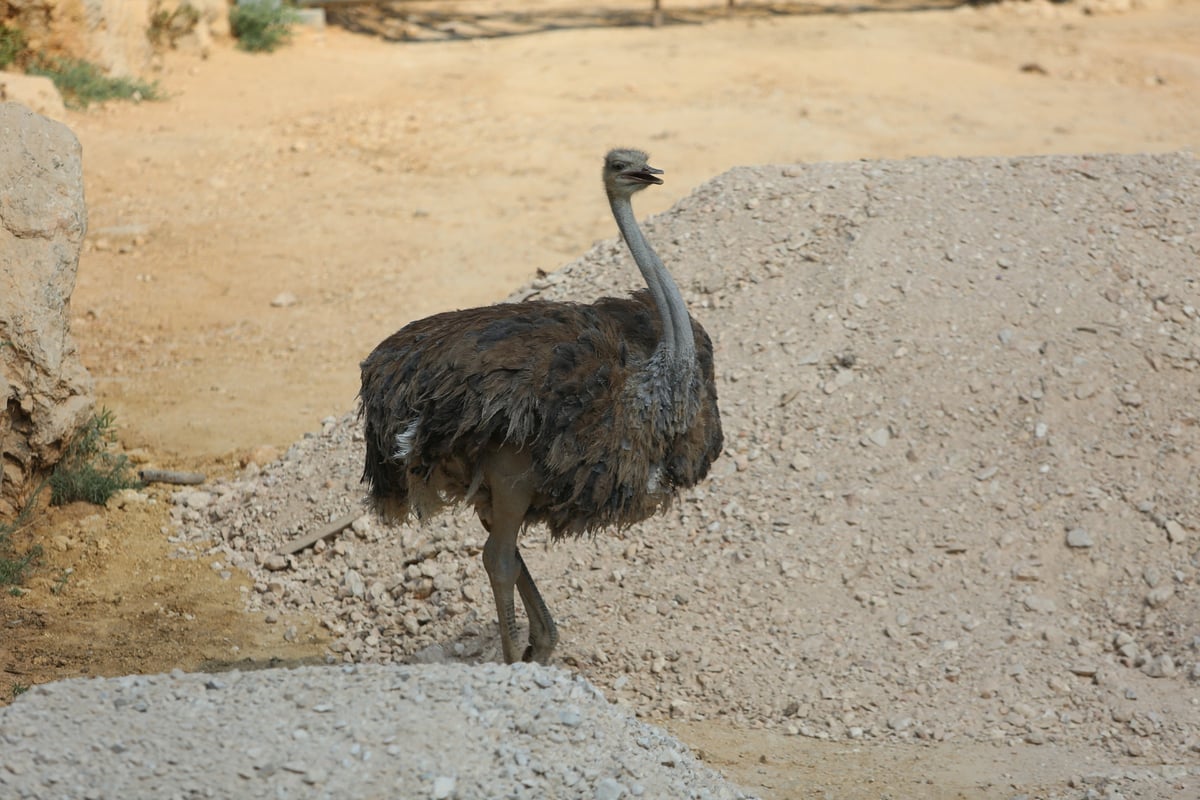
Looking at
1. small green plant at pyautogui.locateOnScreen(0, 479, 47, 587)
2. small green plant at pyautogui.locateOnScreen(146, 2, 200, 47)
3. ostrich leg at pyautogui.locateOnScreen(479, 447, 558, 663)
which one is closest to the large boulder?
small green plant at pyautogui.locateOnScreen(0, 479, 47, 587)

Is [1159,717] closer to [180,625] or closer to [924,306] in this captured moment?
[924,306]

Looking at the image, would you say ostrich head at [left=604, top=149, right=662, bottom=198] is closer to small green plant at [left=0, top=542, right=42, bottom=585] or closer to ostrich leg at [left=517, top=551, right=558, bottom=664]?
ostrich leg at [left=517, top=551, right=558, bottom=664]

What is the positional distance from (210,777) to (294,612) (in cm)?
256

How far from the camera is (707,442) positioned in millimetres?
4977

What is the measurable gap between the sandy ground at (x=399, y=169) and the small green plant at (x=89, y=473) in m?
0.14

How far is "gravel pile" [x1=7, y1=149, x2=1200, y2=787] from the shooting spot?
209 inches

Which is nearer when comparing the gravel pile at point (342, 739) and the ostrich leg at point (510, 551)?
the gravel pile at point (342, 739)

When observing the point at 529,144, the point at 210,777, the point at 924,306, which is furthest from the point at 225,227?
the point at 210,777

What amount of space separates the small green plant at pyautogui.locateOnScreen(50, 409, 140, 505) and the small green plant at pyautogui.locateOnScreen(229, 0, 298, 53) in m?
8.88

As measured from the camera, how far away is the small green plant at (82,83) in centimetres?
1273

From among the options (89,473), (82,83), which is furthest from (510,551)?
(82,83)

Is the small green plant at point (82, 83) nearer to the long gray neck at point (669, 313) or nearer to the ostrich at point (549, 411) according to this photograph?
the ostrich at point (549, 411)

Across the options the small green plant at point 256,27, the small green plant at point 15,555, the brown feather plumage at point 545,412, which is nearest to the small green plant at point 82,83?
the small green plant at point 256,27

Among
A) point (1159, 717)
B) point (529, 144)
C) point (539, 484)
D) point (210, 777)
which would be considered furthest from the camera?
point (529, 144)
